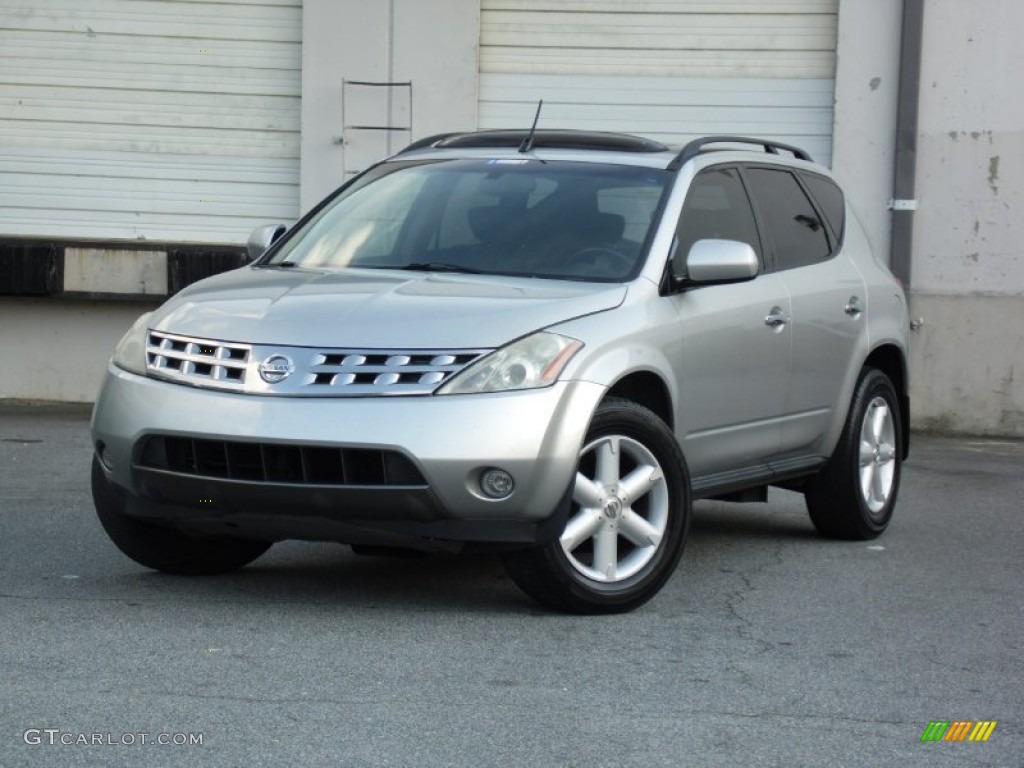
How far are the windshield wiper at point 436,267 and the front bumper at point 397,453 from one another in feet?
3.09

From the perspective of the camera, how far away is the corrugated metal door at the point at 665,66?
13.9m

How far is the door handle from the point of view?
734 centimetres

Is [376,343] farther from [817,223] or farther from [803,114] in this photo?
[803,114]

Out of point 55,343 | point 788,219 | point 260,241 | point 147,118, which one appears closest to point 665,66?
point 147,118

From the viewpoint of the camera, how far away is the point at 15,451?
36.3 ft

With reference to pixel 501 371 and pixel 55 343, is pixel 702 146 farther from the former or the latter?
pixel 55 343

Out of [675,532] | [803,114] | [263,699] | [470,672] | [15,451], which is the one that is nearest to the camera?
[263,699]

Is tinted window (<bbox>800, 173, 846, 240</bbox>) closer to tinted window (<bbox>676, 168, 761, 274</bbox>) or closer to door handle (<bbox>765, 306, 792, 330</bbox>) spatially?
tinted window (<bbox>676, 168, 761, 274</bbox>)

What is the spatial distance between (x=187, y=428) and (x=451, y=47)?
8.45 meters

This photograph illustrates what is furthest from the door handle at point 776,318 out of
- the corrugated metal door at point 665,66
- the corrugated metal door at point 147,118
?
the corrugated metal door at point 147,118

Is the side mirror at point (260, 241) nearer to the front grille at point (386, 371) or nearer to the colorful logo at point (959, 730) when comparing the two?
the front grille at point (386, 371)

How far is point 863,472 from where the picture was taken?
8.32m

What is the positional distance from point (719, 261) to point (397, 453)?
5.24 feet

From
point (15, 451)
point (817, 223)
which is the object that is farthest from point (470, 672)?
point (15, 451)
